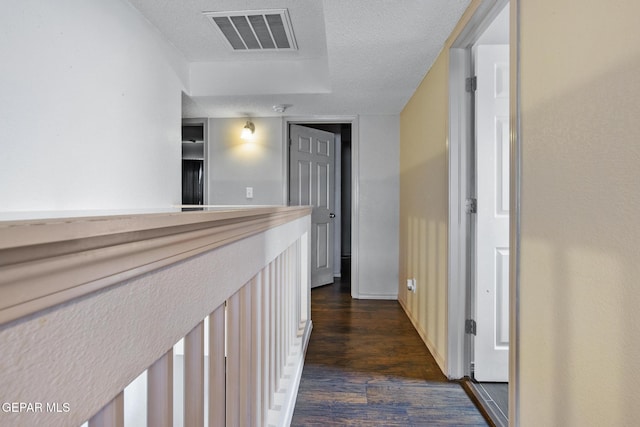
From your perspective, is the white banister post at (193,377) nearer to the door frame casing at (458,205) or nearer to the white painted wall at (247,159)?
the door frame casing at (458,205)

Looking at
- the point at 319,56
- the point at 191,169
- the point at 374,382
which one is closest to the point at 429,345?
the point at 374,382

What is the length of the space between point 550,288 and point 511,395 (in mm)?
507

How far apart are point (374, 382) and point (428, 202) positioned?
4.18 feet

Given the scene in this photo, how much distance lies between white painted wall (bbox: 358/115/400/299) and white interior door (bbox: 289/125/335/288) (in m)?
0.64

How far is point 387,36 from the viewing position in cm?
184

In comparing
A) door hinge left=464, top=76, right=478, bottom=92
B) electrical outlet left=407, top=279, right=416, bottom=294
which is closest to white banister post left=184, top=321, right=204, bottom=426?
door hinge left=464, top=76, right=478, bottom=92

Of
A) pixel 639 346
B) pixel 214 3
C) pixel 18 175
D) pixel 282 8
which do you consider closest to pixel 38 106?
pixel 18 175

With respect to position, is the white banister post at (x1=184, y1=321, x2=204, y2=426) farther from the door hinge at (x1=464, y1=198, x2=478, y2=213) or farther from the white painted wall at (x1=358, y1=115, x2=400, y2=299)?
the white painted wall at (x1=358, y1=115, x2=400, y2=299)

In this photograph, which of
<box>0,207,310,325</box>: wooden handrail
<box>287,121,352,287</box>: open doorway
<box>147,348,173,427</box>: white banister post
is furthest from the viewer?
<box>287,121,352,287</box>: open doorway

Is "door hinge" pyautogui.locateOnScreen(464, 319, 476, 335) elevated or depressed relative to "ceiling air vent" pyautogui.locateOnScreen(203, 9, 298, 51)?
depressed

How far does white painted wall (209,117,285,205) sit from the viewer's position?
356 centimetres

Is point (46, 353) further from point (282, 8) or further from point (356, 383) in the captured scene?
point (282, 8)

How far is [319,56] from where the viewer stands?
8.89ft

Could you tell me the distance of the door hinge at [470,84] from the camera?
1.82 meters
